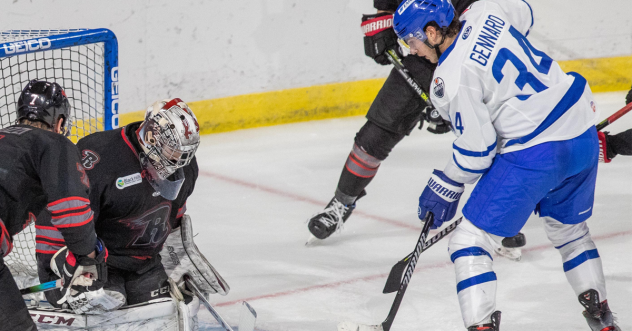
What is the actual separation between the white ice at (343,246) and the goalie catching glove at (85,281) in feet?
1.80

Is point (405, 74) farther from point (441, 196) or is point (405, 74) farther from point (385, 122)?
point (441, 196)

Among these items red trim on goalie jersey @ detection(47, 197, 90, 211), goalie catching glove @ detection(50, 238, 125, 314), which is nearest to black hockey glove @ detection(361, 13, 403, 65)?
goalie catching glove @ detection(50, 238, 125, 314)

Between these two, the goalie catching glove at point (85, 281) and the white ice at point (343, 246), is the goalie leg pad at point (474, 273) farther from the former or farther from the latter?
the goalie catching glove at point (85, 281)

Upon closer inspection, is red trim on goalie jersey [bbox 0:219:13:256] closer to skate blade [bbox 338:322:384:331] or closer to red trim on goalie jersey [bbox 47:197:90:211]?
red trim on goalie jersey [bbox 47:197:90:211]

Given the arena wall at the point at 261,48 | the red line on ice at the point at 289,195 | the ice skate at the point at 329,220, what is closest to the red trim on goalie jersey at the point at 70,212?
the ice skate at the point at 329,220

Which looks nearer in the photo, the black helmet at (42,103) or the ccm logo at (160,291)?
the black helmet at (42,103)

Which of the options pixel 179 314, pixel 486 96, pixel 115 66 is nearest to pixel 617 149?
pixel 486 96

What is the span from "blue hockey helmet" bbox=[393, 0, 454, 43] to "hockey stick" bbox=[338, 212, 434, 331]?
0.56 metres

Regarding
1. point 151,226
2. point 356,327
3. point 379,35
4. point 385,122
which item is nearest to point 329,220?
point 385,122

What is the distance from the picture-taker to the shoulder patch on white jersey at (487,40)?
2025 millimetres

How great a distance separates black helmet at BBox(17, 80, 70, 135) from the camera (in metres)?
2.01

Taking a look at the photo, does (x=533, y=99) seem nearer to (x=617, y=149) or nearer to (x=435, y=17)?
(x=435, y=17)

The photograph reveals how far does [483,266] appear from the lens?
2096mm

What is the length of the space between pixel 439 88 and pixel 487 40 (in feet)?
0.60
